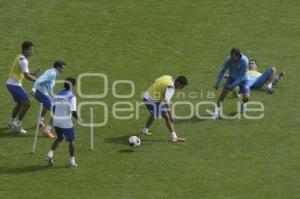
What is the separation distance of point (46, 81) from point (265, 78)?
28.8 ft

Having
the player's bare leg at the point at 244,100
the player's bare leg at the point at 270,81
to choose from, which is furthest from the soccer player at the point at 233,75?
the player's bare leg at the point at 270,81

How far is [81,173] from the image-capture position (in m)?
20.6

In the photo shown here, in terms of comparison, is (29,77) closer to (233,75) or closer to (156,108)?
(156,108)

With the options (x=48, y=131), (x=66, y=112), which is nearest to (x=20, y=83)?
(x=48, y=131)

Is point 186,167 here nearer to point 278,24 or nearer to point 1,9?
point 278,24

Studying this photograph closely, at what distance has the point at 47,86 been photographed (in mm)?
22922

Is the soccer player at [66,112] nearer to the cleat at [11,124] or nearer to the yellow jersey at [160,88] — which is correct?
the yellow jersey at [160,88]

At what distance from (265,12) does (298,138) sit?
555 inches

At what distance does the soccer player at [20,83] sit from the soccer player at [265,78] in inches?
333

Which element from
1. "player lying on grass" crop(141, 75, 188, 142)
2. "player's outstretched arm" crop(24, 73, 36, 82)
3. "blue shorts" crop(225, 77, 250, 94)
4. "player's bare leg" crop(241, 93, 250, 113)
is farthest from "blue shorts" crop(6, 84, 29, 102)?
"player's bare leg" crop(241, 93, 250, 113)

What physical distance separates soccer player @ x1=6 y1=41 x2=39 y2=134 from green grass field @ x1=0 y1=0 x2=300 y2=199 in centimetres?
54

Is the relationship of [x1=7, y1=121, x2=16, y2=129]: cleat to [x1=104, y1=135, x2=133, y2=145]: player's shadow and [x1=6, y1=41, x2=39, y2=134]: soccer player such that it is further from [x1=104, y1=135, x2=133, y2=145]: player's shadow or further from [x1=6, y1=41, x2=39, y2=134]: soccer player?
[x1=104, y1=135, x2=133, y2=145]: player's shadow

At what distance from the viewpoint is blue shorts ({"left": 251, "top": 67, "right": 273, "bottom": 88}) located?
90.7 feet

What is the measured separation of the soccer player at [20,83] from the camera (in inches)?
905
